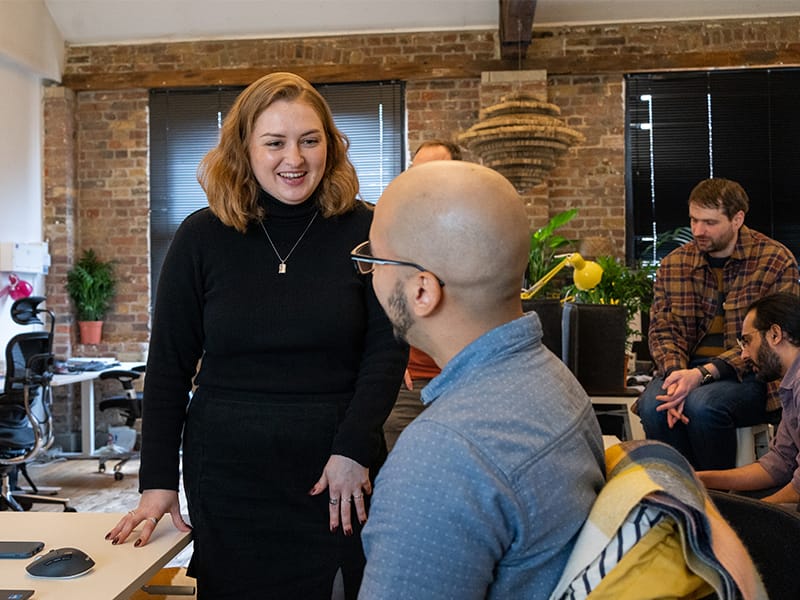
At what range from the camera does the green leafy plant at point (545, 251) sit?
5.60 m

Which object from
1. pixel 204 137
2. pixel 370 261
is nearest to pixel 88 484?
pixel 204 137

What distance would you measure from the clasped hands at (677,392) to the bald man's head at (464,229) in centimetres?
249

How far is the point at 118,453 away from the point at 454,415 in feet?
19.7

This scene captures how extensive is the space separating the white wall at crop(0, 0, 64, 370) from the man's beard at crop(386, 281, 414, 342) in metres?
5.93

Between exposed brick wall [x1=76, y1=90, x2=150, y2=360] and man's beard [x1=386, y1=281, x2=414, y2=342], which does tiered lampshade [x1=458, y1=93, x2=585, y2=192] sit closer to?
exposed brick wall [x1=76, y1=90, x2=150, y2=360]

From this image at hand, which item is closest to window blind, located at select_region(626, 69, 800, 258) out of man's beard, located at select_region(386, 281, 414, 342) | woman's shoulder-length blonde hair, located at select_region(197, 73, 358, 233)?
woman's shoulder-length blonde hair, located at select_region(197, 73, 358, 233)

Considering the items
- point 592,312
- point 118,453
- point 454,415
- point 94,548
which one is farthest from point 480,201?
point 118,453

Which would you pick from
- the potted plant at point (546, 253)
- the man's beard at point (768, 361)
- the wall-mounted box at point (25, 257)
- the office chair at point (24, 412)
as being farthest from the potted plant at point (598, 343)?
the wall-mounted box at point (25, 257)

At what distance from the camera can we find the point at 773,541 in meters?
1.00

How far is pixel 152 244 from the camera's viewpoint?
7.11 metres

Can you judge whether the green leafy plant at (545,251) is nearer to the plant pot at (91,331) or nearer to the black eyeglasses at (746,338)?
the black eyeglasses at (746,338)

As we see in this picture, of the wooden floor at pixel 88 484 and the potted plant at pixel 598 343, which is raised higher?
the potted plant at pixel 598 343

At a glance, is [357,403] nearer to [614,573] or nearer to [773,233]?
[614,573]

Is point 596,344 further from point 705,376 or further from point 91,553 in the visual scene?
point 91,553
